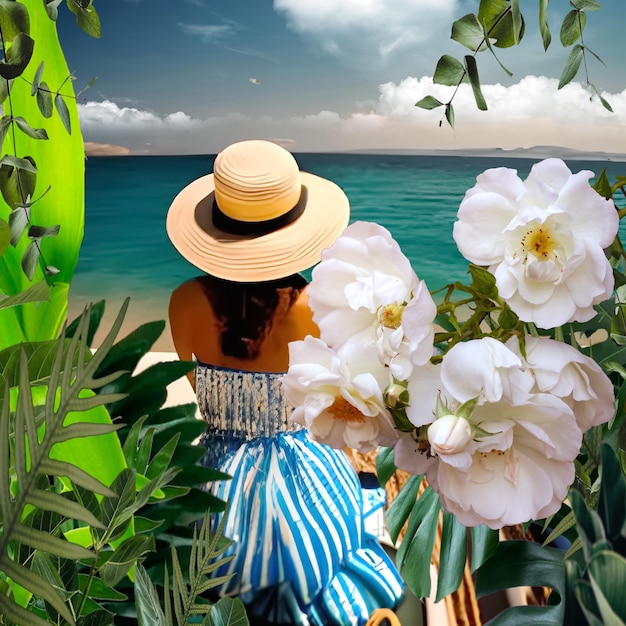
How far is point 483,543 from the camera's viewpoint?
269mm

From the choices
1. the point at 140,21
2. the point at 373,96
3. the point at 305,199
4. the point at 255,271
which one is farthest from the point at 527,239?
the point at 140,21

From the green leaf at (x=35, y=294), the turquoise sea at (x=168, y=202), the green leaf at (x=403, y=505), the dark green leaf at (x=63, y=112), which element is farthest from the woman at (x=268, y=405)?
the turquoise sea at (x=168, y=202)

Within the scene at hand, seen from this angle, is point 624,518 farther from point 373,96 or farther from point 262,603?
point 373,96

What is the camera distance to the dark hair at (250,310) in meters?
0.87

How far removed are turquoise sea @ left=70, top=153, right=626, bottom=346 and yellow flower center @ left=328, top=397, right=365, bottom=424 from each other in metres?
2.24

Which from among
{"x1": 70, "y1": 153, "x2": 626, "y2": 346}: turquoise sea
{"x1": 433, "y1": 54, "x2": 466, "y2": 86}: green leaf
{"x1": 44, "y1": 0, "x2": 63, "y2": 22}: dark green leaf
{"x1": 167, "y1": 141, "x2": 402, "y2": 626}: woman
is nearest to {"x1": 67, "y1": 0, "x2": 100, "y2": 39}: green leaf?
{"x1": 44, "y1": 0, "x2": 63, "y2": 22}: dark green leaf

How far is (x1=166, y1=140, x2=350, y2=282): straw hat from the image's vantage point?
2.86 feet

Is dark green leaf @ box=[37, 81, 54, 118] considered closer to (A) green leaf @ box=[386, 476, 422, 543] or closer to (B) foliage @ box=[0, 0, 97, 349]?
(B) foliage @ box=[0, 0, 97, 349]

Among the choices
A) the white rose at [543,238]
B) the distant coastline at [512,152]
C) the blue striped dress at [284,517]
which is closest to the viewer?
the white rose at [543,238]

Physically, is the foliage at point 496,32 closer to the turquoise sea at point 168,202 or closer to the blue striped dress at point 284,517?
the blue striped dress at point 284,517

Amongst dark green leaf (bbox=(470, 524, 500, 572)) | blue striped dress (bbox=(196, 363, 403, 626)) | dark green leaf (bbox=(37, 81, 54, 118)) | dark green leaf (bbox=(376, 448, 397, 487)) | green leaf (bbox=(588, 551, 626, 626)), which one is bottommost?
blue striped dress (bbox=(196, 363, 403, 626))

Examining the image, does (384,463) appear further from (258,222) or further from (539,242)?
(258,222)

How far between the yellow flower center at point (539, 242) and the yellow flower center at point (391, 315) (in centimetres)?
4

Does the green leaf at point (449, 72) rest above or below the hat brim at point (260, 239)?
above
